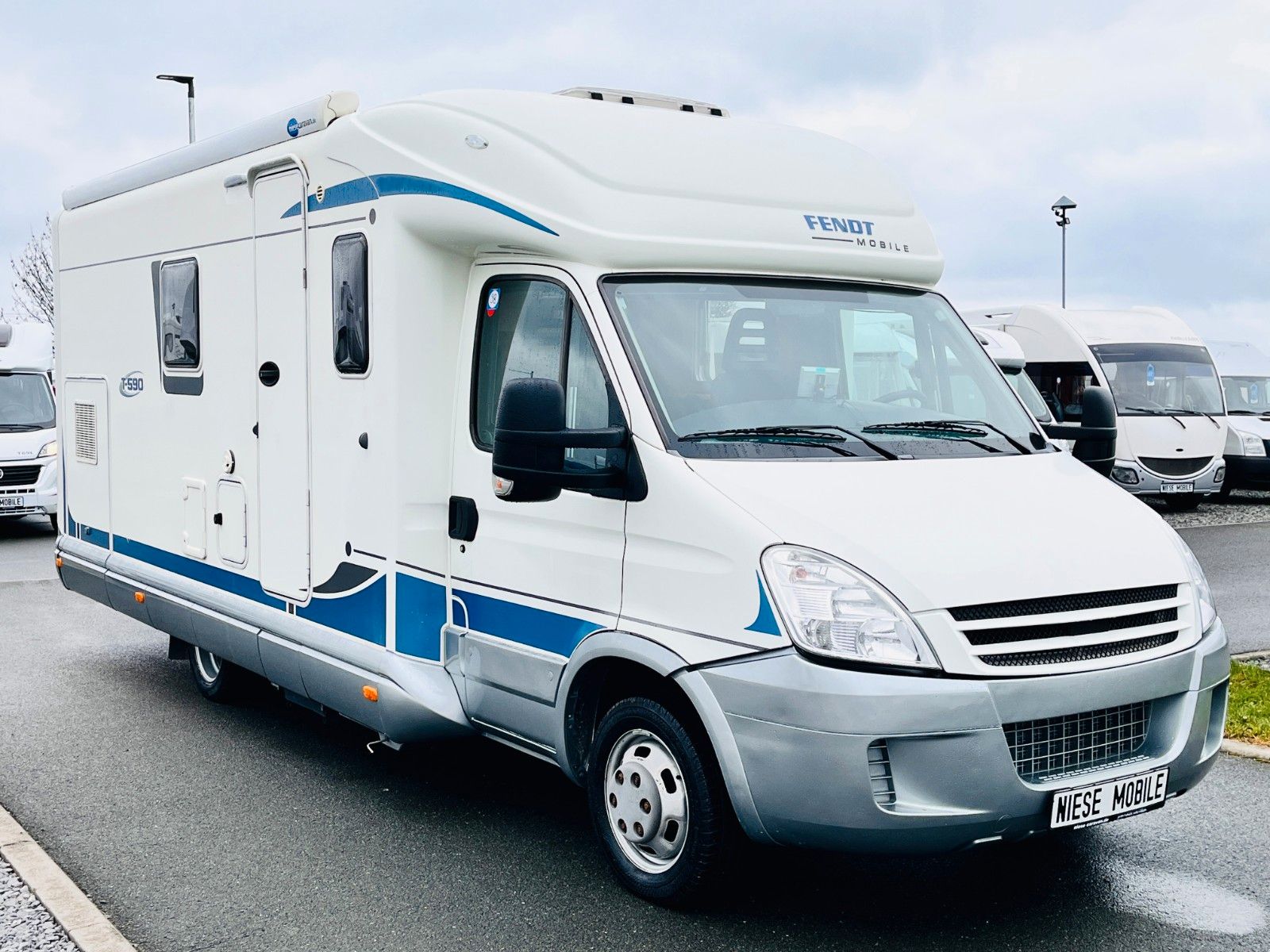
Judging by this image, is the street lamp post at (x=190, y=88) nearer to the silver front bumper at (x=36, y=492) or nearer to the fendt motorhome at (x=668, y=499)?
the silver front bumper at (x=36, y=492)

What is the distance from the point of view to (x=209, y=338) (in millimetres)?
6805

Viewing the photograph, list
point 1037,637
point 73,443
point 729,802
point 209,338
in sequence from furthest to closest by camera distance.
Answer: point 73,443, point 209,338, point 729,802, point 1037,637

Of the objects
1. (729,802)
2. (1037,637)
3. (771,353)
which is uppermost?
(771,353)

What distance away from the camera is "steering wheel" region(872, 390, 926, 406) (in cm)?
499

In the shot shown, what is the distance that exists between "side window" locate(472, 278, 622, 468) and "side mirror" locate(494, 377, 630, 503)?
0.40ft

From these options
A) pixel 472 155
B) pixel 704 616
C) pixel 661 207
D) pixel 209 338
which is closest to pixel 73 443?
pixel 209 338

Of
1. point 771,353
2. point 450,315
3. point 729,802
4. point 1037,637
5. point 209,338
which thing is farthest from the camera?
point 209,338

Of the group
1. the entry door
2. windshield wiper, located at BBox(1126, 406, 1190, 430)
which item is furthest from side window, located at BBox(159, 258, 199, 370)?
windshield wiper, located at BBox(1126, 406, 1190, 430)

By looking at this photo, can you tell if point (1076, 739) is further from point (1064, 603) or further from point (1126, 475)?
point (1126, 475)

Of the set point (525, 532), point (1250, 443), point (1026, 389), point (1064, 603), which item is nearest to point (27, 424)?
point (1026, 389)

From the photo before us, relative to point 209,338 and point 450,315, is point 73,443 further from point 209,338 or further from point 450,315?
point 450,315

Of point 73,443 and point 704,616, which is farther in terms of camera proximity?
point 73,443

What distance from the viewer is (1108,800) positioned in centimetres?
420

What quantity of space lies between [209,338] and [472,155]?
7.51 ft
